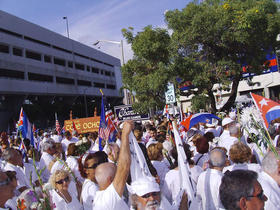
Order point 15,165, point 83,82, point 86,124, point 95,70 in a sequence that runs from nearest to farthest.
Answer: point 15,165, point 86,124, point 83,82, point 95,70

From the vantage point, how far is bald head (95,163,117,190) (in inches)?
115

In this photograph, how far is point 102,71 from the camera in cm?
6444

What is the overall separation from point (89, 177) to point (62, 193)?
38 centimetres

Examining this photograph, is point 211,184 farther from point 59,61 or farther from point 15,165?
point 59,61

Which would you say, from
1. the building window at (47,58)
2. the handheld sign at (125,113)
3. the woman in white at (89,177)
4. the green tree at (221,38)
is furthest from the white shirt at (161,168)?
the building window at (47,58)

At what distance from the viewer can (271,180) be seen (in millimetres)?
2928

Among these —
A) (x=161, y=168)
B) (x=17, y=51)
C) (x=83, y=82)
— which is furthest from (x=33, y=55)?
(x=161, y=168)

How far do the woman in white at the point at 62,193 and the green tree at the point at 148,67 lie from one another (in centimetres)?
1017

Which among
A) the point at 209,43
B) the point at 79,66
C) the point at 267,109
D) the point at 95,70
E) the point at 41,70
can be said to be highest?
the point at 79,66

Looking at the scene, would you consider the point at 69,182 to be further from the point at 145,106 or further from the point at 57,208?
the point at 145,106

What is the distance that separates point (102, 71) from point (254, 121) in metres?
60.8

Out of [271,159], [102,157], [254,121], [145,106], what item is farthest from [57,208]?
[145,106]

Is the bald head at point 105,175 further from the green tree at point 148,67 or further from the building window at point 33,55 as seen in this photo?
the building window at point 33,55

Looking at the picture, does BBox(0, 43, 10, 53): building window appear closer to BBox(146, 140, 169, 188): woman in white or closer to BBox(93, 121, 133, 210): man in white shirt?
BBox(146, 140, 169, 188): woman in white
